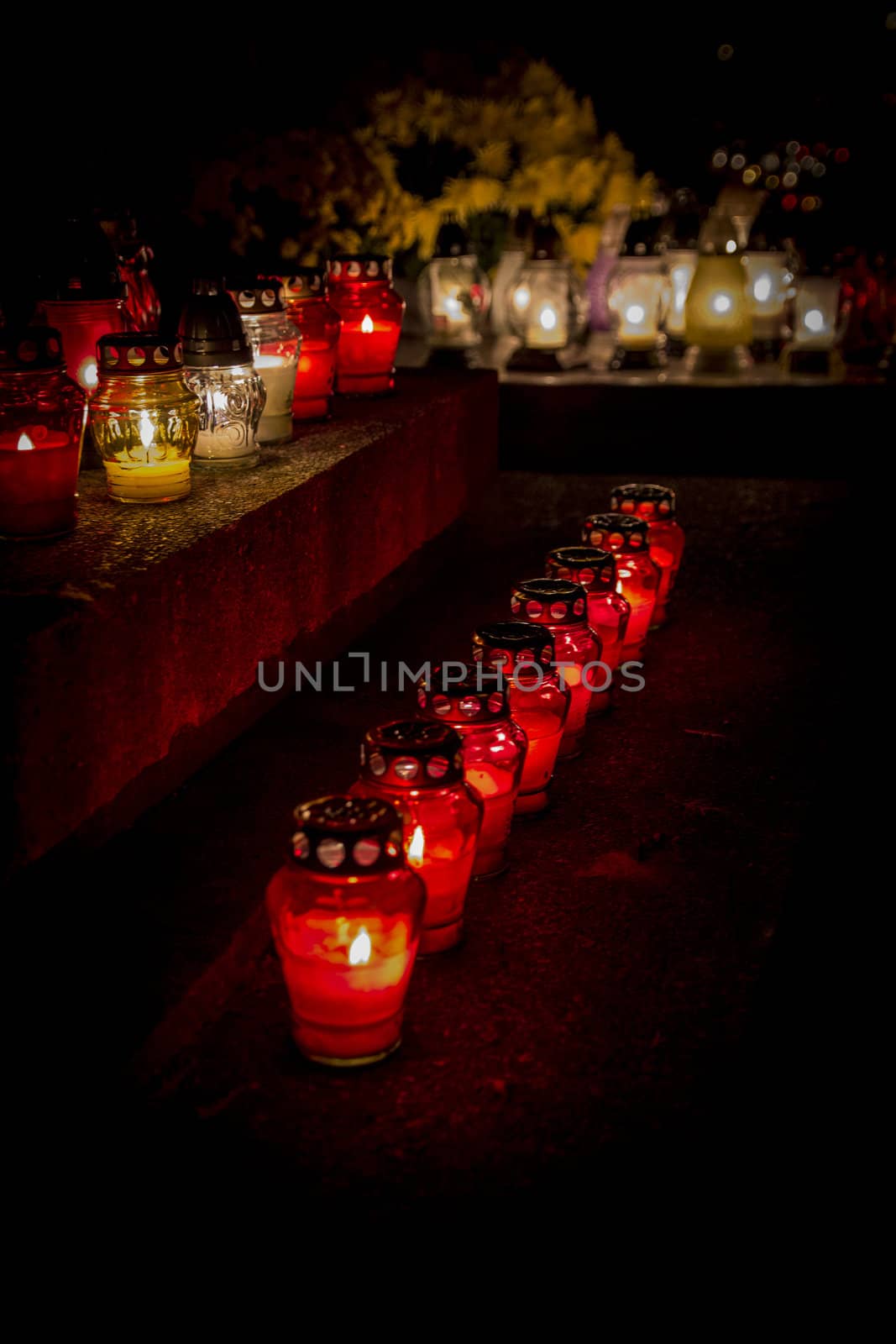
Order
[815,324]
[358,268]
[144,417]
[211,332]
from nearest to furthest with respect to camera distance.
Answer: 1. [144,417]
2. [211,332]
3. [358,268]
4. [815,324]

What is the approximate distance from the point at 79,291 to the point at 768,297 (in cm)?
352

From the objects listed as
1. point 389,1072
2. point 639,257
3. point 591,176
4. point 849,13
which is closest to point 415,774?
point 389,1072

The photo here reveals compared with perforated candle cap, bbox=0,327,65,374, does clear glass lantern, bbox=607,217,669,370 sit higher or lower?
lower

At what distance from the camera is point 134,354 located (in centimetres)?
222

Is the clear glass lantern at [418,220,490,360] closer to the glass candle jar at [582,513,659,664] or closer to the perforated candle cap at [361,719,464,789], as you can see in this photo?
the glass candle jar at [582,513,659,664]

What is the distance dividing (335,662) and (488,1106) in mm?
1553

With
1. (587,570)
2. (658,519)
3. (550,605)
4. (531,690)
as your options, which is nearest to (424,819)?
(531,690)

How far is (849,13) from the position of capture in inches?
378

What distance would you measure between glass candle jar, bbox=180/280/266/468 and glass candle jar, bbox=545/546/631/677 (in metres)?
0.66

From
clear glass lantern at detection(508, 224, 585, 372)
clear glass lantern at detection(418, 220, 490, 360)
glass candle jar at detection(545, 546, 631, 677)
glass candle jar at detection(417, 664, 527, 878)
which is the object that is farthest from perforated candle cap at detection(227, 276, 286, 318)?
clear glass lantern at detection(508, 224, 585, 372)

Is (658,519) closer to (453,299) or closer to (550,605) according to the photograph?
(550,605)

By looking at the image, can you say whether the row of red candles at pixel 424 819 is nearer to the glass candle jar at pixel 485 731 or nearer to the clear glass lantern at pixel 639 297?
the glass candle jar at pixel 485 731

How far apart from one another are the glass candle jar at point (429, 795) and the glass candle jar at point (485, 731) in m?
0.13

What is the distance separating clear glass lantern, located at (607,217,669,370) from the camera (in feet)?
16.0
